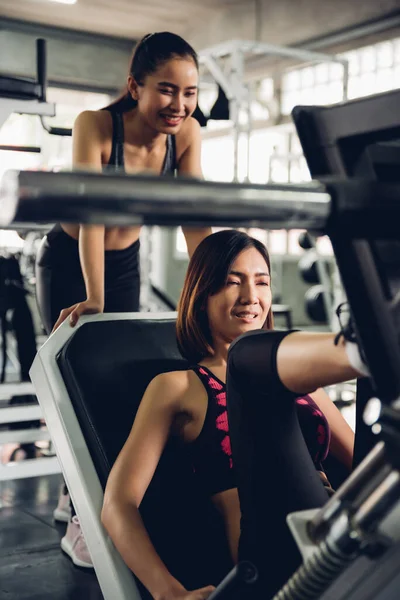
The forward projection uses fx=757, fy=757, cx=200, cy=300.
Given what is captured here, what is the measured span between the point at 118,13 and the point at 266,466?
7056mm

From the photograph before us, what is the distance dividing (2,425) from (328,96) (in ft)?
14.7

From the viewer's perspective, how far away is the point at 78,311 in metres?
1.51

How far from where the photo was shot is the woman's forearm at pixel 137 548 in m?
1.07

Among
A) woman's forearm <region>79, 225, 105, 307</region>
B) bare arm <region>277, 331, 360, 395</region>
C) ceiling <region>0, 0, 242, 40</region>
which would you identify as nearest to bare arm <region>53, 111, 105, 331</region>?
woman's forearm <region>79, 225, 105, 307</region>

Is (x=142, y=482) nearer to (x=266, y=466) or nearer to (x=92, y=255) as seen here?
(x=266, y=466)

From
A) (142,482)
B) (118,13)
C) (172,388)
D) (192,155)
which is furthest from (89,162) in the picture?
(118,13)

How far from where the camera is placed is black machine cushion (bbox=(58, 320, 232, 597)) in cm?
120

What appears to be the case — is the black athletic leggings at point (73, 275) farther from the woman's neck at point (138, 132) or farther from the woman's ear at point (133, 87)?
the woman's ear at point (133, 87)

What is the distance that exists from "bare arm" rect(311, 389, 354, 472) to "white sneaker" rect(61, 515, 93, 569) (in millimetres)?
911

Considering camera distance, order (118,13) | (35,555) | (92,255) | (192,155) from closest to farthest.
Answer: (92,255), (192,155), (35,555), (118,13)

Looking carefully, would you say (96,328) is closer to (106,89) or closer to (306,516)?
(306,516)

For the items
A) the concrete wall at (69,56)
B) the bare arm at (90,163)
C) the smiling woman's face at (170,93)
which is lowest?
the bare arm at (90,163)

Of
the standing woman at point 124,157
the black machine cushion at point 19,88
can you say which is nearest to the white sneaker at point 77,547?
the standing woman at point 124,157

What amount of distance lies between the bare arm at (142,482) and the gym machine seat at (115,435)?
42mm
